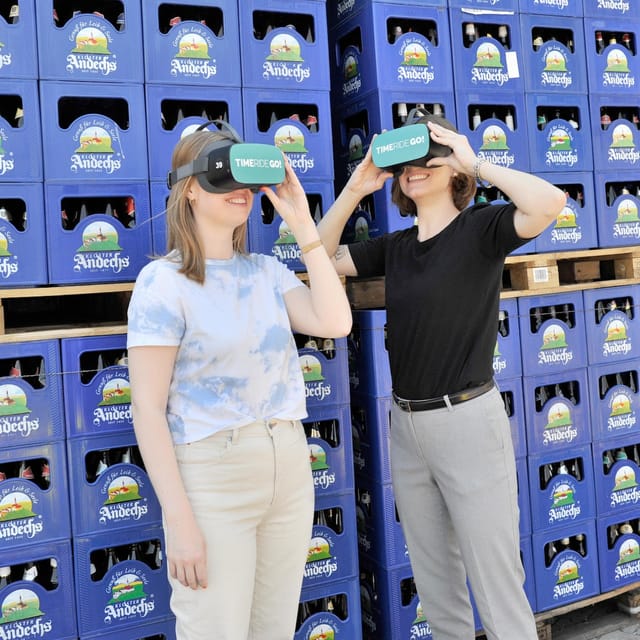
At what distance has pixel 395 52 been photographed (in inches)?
133

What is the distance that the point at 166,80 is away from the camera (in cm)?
296

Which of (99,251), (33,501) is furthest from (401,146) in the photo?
(33,501)

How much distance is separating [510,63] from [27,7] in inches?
83.5

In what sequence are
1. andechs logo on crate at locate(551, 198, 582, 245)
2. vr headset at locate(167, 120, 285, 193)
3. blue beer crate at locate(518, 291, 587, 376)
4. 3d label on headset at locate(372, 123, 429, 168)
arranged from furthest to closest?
andechs logo on crate at locate(551, 198, 582, 245)
blue beer crate at locate(518, 291, 587, 376)
3d label on headset at locate(372, 123, 429, 168)
vr headset at locate(167, 120, 285, 193)

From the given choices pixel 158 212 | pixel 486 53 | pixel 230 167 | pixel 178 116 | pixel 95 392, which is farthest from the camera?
pixel 486 53

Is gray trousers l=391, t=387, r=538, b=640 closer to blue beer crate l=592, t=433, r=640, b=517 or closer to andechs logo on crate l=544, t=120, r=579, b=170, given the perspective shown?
blue beer crate l=592, t=433, r=640, b=517

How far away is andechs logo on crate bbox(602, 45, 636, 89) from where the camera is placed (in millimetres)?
3906

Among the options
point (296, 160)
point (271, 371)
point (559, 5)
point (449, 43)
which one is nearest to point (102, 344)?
point (271, 371)

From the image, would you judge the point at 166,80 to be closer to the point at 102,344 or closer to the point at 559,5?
the point at 102,344

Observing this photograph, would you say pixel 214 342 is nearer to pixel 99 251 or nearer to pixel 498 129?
pixel 99 251

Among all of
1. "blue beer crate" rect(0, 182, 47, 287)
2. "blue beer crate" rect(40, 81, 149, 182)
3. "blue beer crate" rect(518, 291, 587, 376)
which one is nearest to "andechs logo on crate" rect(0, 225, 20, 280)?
"blue beer crate" rect(0, 182, 47, 287)

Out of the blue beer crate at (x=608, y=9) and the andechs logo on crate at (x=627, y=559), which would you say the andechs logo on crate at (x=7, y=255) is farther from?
the andechs logo on crate at (x=627, y=559)

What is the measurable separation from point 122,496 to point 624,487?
2.49 metres

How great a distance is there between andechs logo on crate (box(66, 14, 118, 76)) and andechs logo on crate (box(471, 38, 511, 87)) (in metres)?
1.62
